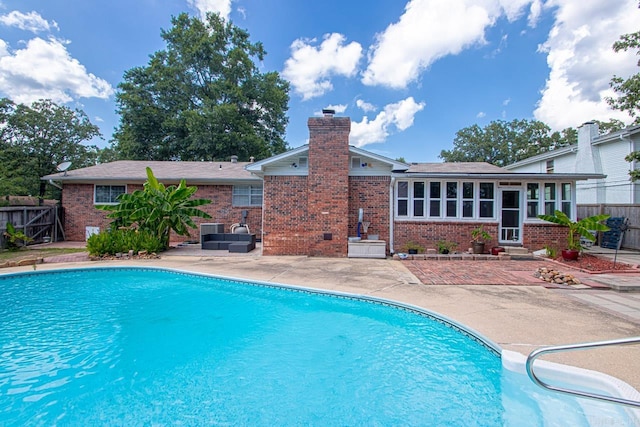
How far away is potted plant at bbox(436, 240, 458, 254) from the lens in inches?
457

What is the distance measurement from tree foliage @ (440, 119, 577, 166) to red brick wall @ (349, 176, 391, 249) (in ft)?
95.9

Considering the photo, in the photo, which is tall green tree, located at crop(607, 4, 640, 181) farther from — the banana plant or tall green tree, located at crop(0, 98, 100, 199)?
tall green tree, located at crop(0, 98, 100, 199)

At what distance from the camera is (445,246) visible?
38.3 feet

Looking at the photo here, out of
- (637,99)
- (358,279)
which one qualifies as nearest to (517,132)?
(637,99)

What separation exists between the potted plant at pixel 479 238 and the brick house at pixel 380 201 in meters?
0.23

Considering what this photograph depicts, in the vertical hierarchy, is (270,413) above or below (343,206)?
below

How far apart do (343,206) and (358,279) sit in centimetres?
420

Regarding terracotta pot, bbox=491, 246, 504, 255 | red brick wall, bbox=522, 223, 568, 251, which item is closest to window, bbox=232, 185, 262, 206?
terracotta pot, bbox=491, 246, 504, 255

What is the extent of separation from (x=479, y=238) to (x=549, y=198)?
344 centimetres

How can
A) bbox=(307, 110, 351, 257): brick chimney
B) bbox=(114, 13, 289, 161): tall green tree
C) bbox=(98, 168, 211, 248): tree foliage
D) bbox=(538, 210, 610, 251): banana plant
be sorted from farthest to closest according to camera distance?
bbox=(114, 13, 289, 161): tall green tree, bbox=(98, 168, 211, 248): tree foliage, bbox=(307, 110, 351, 257): brick chimney, bbox=(538, 210, 610, 251): banana plant

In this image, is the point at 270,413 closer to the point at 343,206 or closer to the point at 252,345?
the point at 252,345

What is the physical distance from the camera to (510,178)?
38.8ft

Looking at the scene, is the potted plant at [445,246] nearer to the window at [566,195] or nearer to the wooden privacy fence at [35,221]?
the window at [566,195]

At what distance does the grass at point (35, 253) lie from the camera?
11258 millimetres
